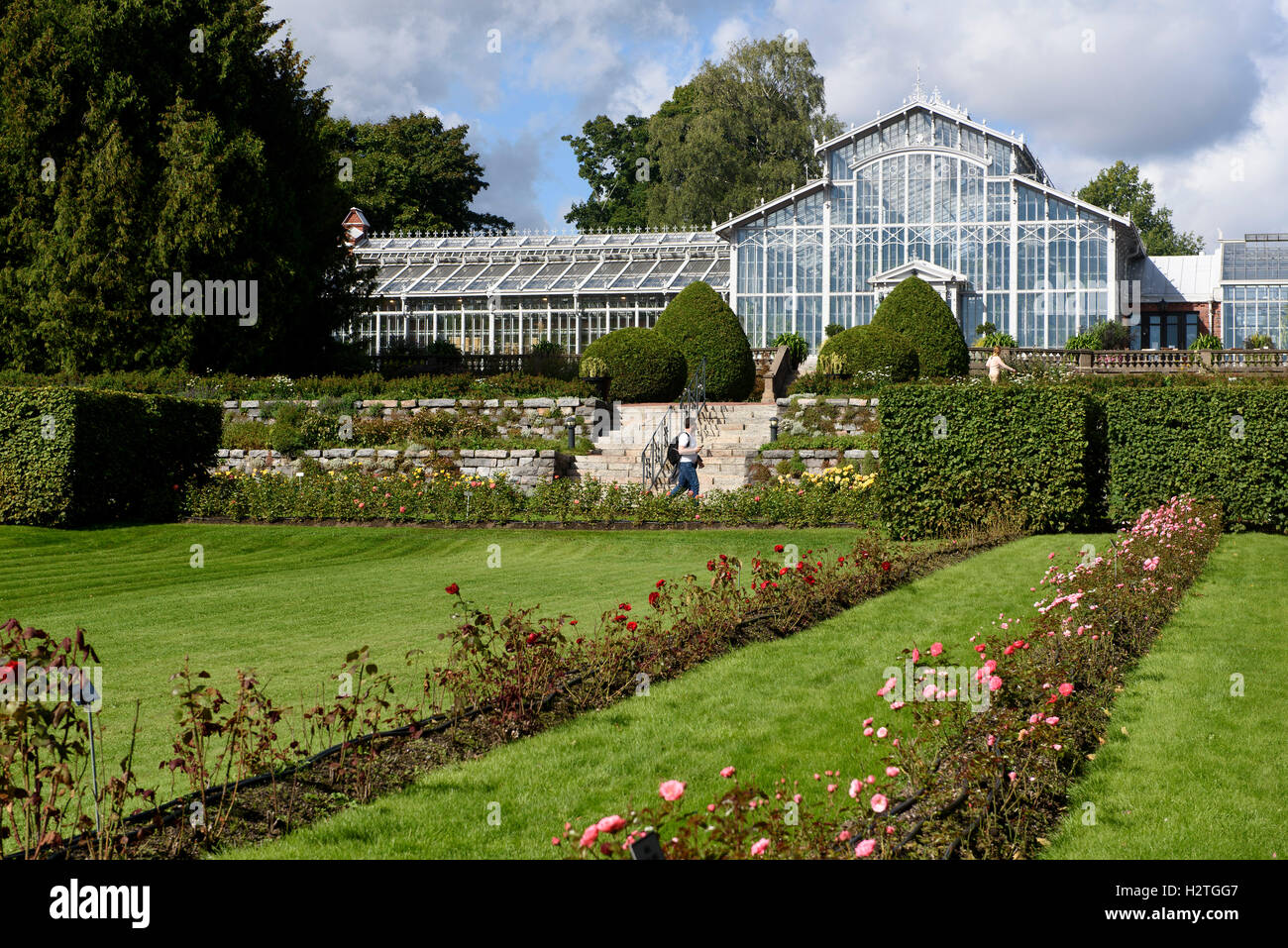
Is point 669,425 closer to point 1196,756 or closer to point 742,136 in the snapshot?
point 1196,756

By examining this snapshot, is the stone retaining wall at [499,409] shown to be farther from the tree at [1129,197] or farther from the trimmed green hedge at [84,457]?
the tree at [1129,197]

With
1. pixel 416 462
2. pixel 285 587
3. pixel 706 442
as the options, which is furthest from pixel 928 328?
pixel 285 587

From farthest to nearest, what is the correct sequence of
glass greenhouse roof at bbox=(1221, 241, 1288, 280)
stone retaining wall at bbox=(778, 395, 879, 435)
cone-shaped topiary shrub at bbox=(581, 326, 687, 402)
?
glass greenhouse roof at bbox=(1221, 241, 1288, 280)
cone-shaped topiary shrub at bbox=(581, 326, 687, 402)
stone retaining wall at bbox=(778, 395, 879, 435)

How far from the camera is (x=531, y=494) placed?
19.0 meters

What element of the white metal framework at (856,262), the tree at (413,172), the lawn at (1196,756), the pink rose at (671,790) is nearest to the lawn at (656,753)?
the lawn at (1196,756)

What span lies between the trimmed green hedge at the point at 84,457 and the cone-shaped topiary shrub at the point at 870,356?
44.9ft

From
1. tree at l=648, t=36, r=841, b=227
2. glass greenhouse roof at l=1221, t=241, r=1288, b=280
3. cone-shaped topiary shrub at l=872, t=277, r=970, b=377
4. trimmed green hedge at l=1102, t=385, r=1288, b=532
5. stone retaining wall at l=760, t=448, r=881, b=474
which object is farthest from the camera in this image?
tree at l=648, t=36, r=841, b=227

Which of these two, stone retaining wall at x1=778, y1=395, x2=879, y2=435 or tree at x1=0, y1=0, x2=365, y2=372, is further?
tree at x1=0, y1=0, x2=365, y2=372

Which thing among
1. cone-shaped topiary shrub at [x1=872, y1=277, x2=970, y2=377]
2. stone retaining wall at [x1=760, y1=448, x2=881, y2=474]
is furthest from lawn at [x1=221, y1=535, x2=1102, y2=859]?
cone-shaped topiary shrub at [x1=872, y1=277, x2=970, y2=377]

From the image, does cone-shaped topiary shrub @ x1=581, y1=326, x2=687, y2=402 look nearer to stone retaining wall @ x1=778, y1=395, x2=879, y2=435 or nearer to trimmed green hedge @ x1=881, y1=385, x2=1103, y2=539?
stone retaining wall @ x1=778, y1=395, x2=879, y2=435

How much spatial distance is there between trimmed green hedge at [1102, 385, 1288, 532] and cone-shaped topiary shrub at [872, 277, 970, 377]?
1266 centimetres

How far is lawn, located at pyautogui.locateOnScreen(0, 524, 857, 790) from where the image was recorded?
728 centimetres

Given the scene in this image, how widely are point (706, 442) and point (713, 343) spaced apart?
18.8 ft

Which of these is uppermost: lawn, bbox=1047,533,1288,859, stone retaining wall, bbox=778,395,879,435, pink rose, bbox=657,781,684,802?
stone retaining wall, bbox=778,395,879,435
